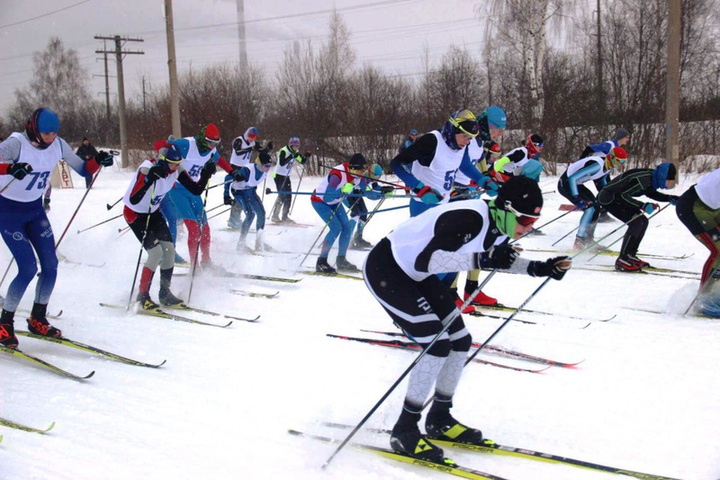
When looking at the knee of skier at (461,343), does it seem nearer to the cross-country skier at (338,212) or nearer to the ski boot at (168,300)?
the ski boot at (168,300)

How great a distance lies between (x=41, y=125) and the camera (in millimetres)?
4352

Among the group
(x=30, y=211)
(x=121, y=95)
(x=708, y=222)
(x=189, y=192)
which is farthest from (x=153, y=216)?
(x=121, y=95)

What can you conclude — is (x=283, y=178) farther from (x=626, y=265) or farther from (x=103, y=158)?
(x=103, y=158)

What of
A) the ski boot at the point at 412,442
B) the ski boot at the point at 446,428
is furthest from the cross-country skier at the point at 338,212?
the ski boot at the point at 412,442

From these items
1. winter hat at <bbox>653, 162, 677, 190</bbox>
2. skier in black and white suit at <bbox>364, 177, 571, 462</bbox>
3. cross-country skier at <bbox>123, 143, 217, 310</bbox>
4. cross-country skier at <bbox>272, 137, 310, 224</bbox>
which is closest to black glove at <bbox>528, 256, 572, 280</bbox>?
skier in black and white suit at <bbox>364, 177, 571, 462</bbox>

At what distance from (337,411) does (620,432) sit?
155 cm

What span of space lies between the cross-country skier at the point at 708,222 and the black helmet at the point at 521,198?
3408 mm

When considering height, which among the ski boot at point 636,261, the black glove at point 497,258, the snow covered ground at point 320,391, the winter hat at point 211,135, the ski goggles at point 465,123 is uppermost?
the winter hat at point 211,135

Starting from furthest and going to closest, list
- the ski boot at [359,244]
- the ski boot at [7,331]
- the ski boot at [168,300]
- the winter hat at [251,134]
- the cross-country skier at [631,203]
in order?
the winter hat at [251,134], the ski boot at [359,244], the cross-country skier at [631,203], the ski boot at [168,300], the ski boot at [7,331]

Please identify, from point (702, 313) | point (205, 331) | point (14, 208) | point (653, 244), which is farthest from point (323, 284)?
point (653, 244)

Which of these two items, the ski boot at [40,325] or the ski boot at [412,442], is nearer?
the ski boot at [412,442]

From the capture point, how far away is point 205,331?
16.6 ft

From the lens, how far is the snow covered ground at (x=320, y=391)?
284cm

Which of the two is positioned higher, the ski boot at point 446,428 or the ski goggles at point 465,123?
the ski goggles at point 465,123
